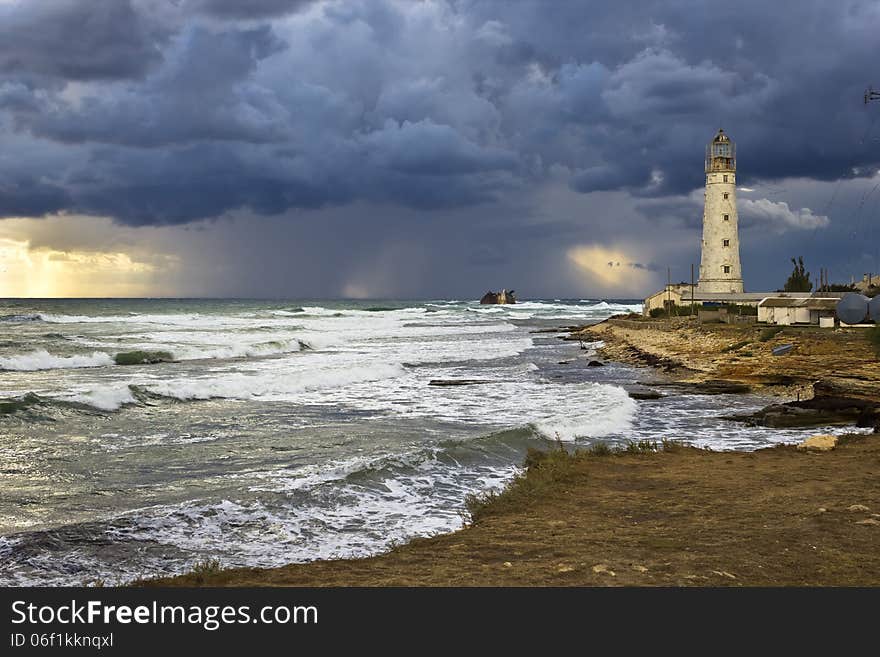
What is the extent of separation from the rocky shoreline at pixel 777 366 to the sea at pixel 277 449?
1.34 m

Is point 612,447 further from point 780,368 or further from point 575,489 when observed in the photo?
point 780,368

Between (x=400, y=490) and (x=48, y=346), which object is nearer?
(x=400, y=490)

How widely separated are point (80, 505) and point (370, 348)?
3545 cm

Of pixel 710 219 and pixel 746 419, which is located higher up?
pixel 710 219

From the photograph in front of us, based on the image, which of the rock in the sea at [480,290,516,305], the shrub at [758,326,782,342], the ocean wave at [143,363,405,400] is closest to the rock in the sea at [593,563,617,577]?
the ocean wave at [143,363,405,400]

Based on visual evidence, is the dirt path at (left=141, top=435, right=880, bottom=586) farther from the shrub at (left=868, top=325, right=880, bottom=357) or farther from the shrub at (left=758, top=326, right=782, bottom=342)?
the shrub at (left=758, top=326, right=782, bottom=342)

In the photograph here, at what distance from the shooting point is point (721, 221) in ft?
188

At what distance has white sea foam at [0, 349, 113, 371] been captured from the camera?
36.0 m

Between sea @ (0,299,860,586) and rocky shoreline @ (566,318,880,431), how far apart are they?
52.8 inches

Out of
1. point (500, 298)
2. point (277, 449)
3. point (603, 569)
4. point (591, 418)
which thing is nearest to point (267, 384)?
point (277, 449)

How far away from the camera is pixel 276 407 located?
2086cm

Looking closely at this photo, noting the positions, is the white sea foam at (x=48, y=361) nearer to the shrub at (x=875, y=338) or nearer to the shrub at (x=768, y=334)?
the shrub at (x=768, y=334)

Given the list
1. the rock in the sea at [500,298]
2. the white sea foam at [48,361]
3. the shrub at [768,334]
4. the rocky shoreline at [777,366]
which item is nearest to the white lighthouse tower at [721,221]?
the rocky shoreline at [777,366]

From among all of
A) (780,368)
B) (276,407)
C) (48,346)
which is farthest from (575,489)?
(48,346)
